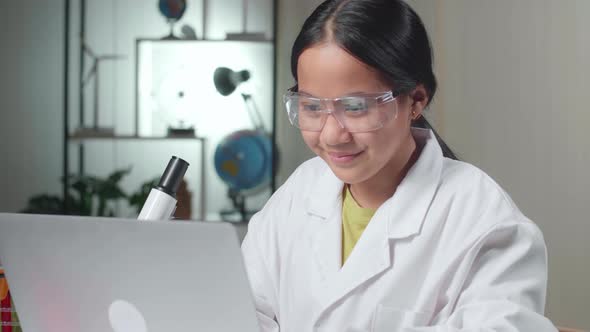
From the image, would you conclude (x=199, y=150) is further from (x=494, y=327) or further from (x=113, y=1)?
(x=494, y=327)

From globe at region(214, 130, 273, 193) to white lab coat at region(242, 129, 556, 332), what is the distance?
2.56 metres

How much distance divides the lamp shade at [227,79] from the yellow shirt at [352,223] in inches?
104

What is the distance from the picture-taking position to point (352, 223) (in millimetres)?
1361

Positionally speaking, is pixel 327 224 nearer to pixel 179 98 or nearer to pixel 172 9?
pixel 179 98

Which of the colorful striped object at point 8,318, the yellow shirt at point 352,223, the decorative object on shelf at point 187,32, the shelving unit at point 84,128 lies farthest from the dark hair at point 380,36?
the decorative object on shelf at point 187,32

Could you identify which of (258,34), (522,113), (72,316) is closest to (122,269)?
(72,316)

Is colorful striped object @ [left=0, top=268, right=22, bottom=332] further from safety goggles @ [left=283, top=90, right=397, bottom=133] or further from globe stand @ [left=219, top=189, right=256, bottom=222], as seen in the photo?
globe stand @ [left=219, top=189, right=256, bottom=222]

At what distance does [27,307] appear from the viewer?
3.37ft

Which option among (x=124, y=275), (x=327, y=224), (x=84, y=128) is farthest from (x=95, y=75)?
(x=124, y=275)

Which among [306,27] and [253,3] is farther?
[253,3]

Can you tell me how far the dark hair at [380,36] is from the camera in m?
1.16

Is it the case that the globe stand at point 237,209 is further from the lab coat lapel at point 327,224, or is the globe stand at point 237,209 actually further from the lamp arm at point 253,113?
the lab coat lapel at point 327,224

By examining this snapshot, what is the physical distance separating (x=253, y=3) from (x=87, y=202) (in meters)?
1.31

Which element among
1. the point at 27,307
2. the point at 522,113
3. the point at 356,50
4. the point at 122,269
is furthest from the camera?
the point at 522,113
